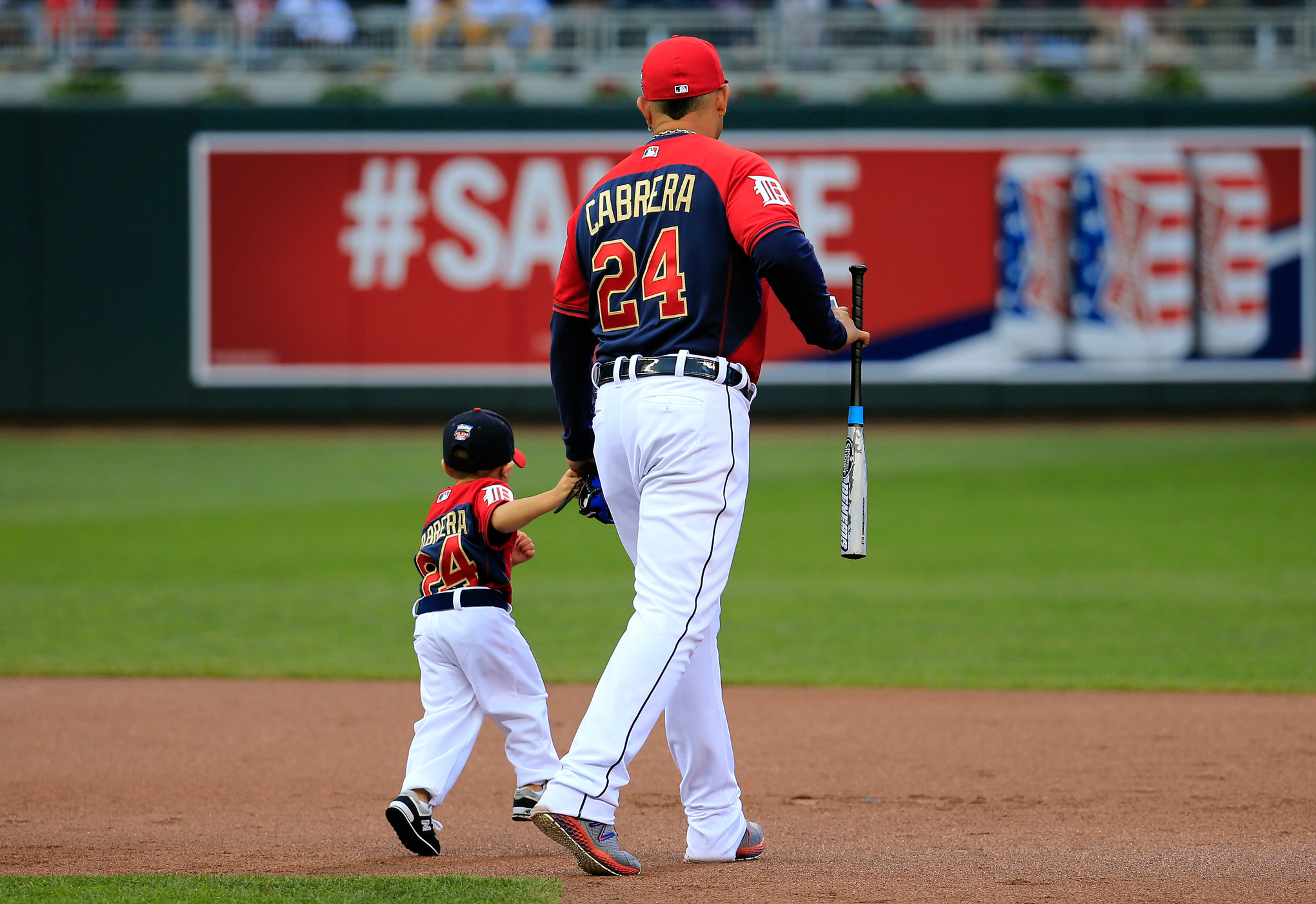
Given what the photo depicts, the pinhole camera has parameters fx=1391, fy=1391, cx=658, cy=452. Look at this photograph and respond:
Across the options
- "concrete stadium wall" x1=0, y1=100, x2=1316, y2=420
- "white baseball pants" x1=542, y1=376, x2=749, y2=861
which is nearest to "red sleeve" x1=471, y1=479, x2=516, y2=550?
"white baseball pants" x1=542, y1=376, x2=749, y2=861

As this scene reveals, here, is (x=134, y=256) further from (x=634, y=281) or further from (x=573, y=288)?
(x=634, y=281)

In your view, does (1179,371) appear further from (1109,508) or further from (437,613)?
(437,613)

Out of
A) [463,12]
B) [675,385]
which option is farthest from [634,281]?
[463,12]

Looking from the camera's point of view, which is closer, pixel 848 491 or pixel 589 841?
pixel 589 841

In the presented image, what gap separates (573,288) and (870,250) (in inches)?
576

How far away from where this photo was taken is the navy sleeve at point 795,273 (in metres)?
3.18

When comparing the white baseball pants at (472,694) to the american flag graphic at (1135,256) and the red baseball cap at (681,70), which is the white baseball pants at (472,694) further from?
the american flag graphic at (1135,256)

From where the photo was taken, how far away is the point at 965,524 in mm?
11406

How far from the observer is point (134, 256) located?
1784 cm

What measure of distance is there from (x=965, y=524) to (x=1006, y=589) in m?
2.49

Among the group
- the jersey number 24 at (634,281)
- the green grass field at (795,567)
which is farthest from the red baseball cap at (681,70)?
the green grass field at (795,567)

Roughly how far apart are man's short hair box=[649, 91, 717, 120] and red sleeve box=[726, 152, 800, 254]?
0.22 metres

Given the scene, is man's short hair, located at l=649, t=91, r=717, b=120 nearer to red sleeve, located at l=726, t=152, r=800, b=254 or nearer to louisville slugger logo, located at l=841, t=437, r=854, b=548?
red sleeve, located at l=726, t=152, r=800, b=254

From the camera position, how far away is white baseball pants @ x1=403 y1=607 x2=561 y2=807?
3691mm
